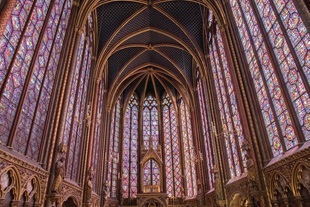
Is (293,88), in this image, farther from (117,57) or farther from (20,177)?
(117,57)

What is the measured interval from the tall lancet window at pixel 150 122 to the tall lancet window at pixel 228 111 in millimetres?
11887

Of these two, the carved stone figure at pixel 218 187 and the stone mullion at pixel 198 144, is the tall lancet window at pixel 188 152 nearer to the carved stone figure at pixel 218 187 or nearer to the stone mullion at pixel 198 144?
the stone mullion at pixel 198 144

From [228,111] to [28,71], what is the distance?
1057 cm

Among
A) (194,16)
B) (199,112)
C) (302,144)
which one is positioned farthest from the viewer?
(199,112)

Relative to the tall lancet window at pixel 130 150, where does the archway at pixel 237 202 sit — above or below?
below

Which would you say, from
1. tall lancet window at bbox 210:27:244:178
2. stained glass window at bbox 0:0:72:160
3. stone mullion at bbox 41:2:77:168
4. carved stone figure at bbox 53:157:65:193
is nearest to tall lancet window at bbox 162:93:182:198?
tall lancet window at bbox 210:27:244:178

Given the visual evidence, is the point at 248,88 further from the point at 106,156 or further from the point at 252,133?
the point at 106,156

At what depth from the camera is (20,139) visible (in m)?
8.27

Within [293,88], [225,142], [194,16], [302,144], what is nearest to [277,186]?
[302,144]

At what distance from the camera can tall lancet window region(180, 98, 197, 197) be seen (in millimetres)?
21897

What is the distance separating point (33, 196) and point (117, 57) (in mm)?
15980

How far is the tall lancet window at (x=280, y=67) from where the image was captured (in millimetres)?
7637

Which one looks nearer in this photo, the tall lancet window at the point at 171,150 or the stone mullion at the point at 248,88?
the stone mullion at the point at 248,88

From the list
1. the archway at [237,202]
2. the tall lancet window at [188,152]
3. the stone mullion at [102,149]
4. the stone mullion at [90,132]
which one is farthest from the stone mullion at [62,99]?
the tall lancet window at [188,152]
